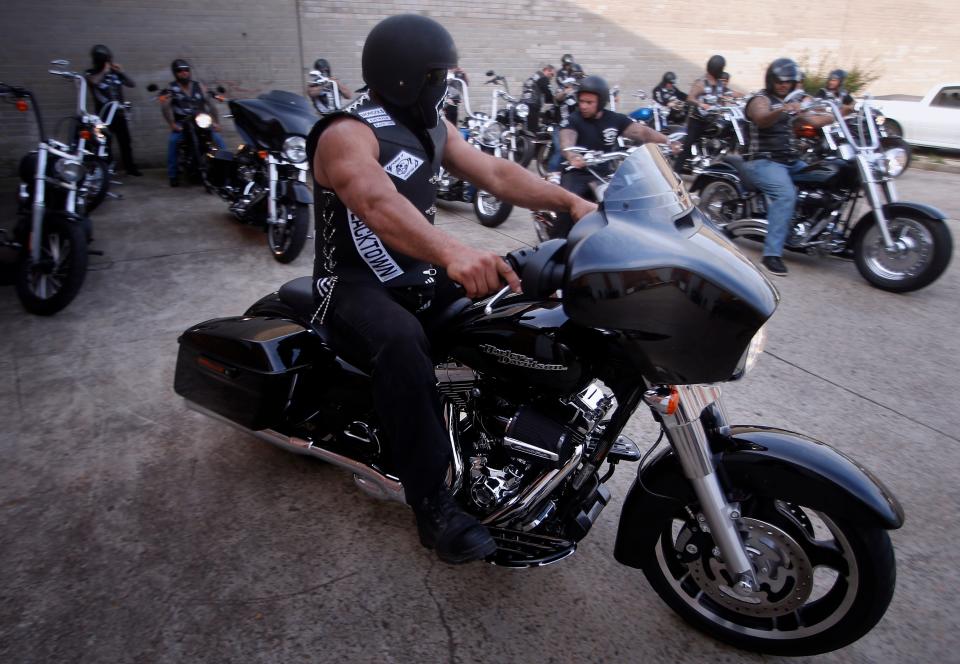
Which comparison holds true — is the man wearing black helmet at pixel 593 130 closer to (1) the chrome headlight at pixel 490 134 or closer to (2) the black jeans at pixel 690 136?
(1) the chrome headlight at pixel 490 134

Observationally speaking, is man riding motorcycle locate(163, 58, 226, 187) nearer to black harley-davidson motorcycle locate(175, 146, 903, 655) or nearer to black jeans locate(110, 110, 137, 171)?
black jeans locate(110, 110, 137, 171)

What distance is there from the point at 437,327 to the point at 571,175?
390 cm

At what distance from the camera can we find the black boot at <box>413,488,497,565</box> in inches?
83.4

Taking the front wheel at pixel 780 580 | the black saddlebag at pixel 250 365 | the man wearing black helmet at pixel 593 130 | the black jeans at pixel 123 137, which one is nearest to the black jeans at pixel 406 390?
the black saddlebag at pixel 250 365

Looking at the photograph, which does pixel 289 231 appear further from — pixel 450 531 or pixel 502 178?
pixel 450 531

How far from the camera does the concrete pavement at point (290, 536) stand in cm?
222

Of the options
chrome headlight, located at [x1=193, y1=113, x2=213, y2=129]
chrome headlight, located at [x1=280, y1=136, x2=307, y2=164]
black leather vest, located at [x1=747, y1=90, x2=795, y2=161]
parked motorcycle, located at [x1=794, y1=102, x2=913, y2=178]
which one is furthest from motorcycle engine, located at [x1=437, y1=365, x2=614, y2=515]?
chrome headlight, located at [x1=193, y1=113, x2=213, y2=129]

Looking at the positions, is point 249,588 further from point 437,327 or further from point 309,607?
point 437,327

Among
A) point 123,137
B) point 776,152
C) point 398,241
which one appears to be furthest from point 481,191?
point 123,137

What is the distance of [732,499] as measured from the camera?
2033 mm

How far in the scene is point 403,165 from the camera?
7.56 feet

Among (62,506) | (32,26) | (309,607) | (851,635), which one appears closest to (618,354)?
(851,635)

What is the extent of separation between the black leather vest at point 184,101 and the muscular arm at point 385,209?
307 inches

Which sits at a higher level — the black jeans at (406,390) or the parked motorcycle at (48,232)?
the black jeans at (406,390)
